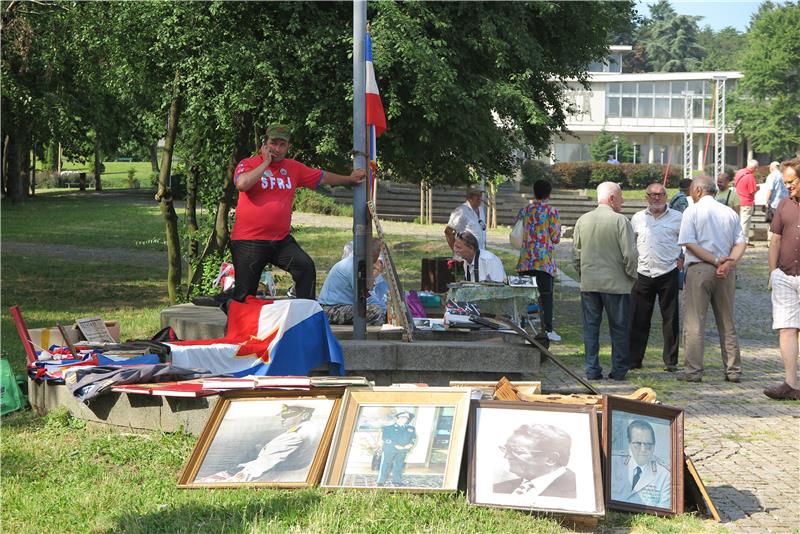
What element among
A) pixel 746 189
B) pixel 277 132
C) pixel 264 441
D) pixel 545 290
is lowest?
pixel 264 441

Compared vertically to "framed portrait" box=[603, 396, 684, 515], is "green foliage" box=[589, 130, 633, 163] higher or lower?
higher

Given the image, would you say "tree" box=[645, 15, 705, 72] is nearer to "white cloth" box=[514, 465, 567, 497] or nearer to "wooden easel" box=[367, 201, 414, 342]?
"wooden easel" box=[367, 201, 414, 342]

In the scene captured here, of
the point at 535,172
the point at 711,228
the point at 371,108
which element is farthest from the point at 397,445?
the point at 535,172

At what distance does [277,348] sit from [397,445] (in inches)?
108

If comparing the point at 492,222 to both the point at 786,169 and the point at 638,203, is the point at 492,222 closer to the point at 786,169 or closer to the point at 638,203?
the point at 638,203

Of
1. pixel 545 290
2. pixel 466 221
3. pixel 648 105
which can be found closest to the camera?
pixel 545 290

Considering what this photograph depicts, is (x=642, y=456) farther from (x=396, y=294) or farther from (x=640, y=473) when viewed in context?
(x=396, y=294)

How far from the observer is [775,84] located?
74.4 meters

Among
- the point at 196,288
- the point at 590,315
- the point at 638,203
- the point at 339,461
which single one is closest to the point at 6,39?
the point at 196,288

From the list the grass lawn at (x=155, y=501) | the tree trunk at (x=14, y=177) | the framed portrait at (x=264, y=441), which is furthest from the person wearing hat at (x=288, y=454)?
the tree trunk at (x=14, y=177)

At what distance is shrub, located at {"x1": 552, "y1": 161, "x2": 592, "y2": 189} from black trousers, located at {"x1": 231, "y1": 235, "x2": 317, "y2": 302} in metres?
48.5

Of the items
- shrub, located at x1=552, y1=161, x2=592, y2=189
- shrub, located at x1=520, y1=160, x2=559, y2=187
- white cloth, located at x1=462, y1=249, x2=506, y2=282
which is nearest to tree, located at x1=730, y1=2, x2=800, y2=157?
shrub, located at x1=552, y1=161, x2=592, y2=189

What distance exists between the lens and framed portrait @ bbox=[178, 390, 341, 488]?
6695 millimetres

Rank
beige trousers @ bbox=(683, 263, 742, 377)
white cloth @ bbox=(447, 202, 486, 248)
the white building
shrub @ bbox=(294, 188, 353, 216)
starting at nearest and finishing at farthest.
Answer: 1. beige trousers @ bbox=(683, 263, 742, 377)
2. white cloth @ bbox=(447, 202, 486, 248)
3. shrub @ bbox=(294, 188, 353, 216)
4. the white building
